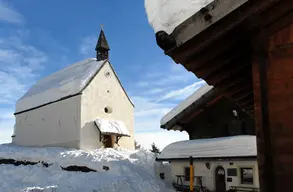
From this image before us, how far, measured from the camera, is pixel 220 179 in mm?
16891

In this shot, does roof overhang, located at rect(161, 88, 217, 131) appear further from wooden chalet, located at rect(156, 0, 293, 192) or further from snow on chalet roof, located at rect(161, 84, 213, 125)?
wooden chalet, located at rect(156, 0, 293, 192)

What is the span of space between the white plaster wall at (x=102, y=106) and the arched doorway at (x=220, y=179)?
12.2 m

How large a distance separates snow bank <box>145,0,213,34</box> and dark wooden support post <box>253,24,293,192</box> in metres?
0.75

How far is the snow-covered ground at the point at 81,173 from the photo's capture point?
58.0ft

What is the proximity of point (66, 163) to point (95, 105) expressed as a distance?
7.03 metres

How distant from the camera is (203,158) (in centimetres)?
1655

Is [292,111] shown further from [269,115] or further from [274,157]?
[274,157]

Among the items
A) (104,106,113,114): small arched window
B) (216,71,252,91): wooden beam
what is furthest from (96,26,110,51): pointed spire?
(216,71,252,91): wooden beam

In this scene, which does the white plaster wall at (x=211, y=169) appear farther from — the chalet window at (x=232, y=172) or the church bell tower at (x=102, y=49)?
the church bell tower at (x=102, y=49)

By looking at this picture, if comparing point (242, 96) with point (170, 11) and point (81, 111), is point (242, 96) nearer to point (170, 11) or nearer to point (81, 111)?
point (170, 11)

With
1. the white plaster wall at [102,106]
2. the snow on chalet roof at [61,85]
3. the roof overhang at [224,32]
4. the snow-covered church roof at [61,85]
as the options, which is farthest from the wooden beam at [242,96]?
the snow on chalet roof at [61,85]

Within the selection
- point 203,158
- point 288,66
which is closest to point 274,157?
point 288,66

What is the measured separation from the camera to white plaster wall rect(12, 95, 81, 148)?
2620 cm

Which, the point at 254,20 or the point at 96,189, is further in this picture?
the point at 96,189
